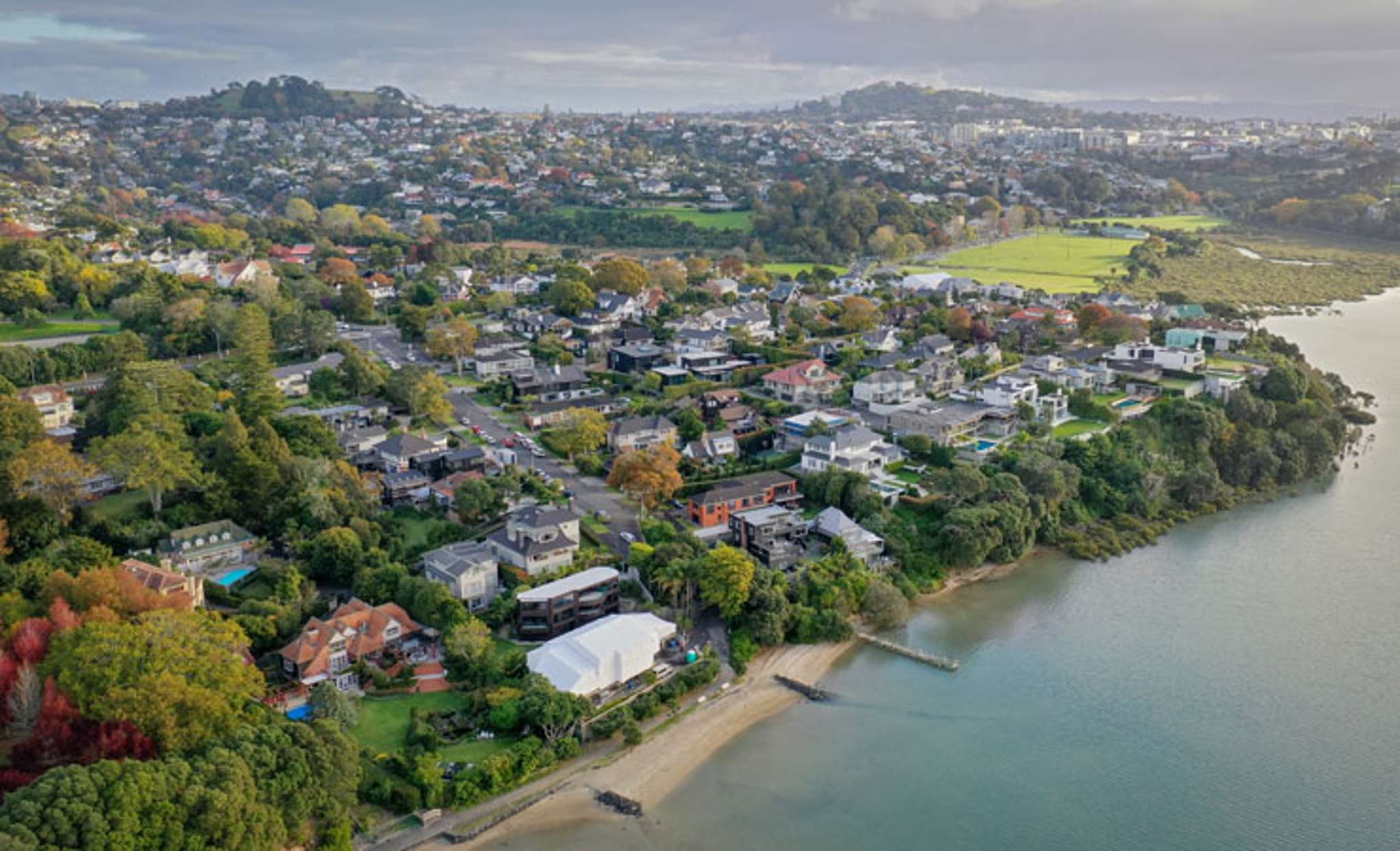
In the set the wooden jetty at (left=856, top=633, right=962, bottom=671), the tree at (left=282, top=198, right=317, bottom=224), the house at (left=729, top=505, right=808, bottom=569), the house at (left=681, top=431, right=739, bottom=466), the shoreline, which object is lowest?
the wooden jetty at (left=856, top=633, right=962, bottom=671)

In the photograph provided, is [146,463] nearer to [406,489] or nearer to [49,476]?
[49,476]

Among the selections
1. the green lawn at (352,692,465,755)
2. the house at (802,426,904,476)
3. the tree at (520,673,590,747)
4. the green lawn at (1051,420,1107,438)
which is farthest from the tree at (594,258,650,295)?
the tree at (520,673,590,747)

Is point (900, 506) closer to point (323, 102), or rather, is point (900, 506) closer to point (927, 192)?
point (927, 192)

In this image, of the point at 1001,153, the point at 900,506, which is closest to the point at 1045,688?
the point at 900,506

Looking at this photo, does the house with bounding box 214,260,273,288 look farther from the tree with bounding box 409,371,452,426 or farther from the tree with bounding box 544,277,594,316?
the tree with bounding box 409,371,452,426

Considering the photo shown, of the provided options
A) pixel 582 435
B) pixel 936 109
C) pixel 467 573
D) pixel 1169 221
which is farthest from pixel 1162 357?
pixel 936 109

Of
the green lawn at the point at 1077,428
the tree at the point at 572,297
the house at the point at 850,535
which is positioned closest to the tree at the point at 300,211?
the tree at the point at 572,297
